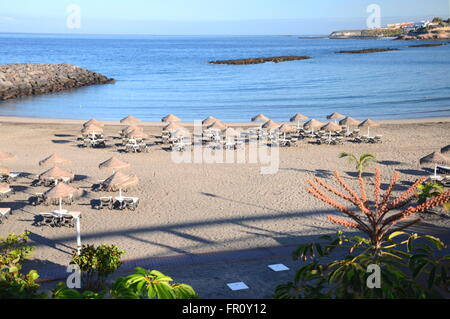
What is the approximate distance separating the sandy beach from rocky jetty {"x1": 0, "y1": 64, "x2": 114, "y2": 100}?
30.9m

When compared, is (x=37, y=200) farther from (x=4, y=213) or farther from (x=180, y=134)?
(x=180, y=134)

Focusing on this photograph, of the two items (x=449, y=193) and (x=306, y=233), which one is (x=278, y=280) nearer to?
(x=306, y=233)

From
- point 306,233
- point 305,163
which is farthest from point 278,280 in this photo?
point 305,163

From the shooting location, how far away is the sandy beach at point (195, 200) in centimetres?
1288

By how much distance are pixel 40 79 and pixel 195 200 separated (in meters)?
50.8

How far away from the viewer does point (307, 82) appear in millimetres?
61906

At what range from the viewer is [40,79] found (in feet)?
Answer: 201

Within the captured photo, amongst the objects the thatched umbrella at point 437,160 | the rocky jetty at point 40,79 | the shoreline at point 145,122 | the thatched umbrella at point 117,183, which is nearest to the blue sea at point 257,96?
the shoreline at point 145,122

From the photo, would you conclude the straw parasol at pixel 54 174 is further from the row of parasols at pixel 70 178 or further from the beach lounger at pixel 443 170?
the beach lounger at pixel 443 170

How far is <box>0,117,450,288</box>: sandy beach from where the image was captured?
42.2 ft

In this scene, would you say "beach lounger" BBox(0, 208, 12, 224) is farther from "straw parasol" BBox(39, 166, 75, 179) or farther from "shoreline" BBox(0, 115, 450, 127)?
"shoreline" BBox(0, 115, 450, 127)

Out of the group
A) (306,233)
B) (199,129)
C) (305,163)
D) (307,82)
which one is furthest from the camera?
(307,82)
